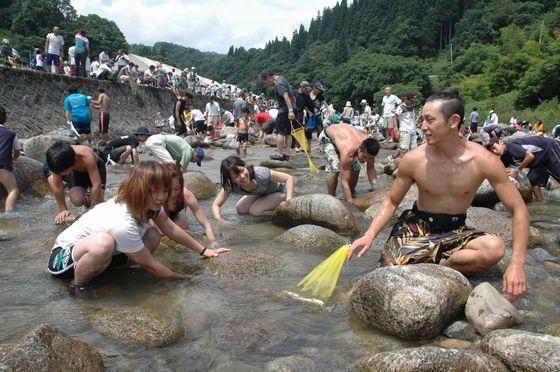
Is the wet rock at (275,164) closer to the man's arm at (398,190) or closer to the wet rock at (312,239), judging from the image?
the wet rock at (312,239)

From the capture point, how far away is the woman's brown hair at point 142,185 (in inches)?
133

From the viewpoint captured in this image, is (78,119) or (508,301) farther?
(78,119)

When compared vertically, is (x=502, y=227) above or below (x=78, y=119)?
below

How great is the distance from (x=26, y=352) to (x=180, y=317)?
3.95 ft

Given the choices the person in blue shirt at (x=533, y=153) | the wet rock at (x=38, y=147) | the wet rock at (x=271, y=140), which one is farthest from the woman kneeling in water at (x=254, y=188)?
the wet rock at (x=271, y=140)

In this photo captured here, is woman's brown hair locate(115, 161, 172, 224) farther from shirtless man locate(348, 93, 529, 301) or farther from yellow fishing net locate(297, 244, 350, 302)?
shirtless man locate(348, 93, 529, 301)

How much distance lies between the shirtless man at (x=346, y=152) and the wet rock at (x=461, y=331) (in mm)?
4013

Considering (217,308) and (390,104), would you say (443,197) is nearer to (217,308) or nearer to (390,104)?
(217,308)

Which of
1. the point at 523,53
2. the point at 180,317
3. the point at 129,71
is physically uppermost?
the point at 523,53

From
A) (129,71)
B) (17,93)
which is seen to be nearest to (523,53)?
(129,71)

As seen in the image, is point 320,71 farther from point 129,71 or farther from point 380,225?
point 380,225

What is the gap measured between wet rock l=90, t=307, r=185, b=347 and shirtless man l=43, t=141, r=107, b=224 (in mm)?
2175

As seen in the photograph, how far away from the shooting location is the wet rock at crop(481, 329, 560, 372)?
2.44m

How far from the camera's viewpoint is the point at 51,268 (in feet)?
12.7
